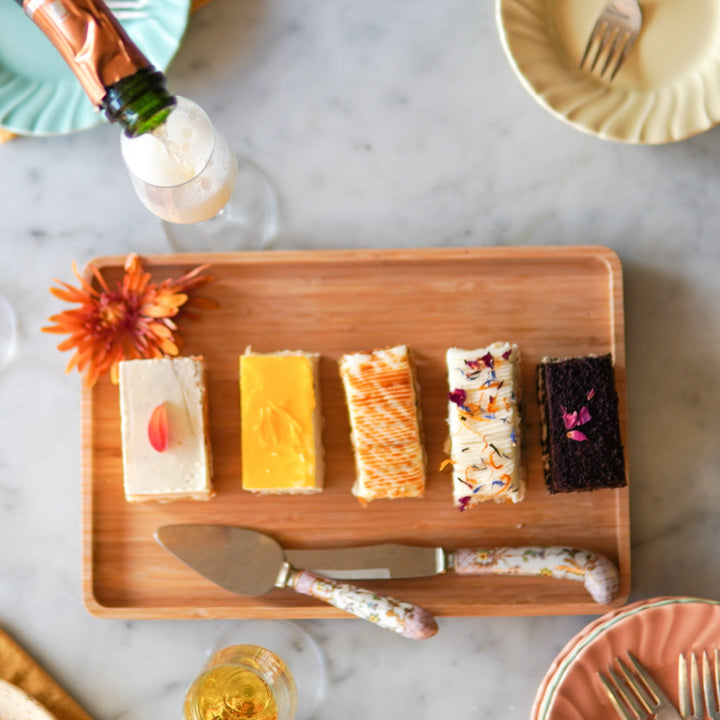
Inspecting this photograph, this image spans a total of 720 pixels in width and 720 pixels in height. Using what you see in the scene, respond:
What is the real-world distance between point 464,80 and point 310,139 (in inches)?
16.6

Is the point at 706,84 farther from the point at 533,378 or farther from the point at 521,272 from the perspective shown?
the point at 533,378

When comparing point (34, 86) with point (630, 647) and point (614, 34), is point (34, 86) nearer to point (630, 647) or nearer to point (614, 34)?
point (614, 34)

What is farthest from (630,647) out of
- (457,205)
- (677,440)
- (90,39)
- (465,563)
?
(90,39)

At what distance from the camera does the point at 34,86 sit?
1.89m

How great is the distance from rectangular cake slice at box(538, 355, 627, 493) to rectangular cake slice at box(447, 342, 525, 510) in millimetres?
102

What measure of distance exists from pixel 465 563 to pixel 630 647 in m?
0.40

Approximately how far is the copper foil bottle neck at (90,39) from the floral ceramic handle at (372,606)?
3.77ft

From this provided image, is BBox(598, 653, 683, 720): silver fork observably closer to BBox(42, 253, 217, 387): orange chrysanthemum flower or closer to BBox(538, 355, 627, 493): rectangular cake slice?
BBox(538, 355, 627, 493): rectangular cake slice

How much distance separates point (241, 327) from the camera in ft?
6.29

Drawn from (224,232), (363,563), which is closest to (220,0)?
(224,232)

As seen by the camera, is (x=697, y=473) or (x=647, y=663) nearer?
(x=647, y=663)

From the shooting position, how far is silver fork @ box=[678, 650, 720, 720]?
1.67 m

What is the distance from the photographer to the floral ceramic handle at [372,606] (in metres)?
1.72

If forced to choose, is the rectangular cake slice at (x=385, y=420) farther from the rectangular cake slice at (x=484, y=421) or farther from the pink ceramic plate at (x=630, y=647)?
the pink ceramic plate at (x=630, y=647)
